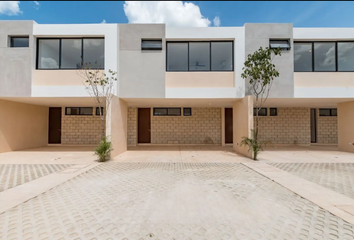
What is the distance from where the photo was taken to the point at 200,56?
8273 mm

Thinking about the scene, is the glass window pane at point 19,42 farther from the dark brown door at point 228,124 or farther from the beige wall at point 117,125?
the dark brown door at point 228,124

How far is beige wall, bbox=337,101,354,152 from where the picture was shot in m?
8.90

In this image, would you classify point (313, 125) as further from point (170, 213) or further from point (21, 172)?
point (21, 172)

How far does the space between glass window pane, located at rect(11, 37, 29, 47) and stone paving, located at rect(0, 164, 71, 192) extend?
18.2ft

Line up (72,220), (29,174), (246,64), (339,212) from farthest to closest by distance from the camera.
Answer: (246,64), (29,174), (339,212), (72,220)

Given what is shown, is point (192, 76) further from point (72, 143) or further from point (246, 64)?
point (72, 143)

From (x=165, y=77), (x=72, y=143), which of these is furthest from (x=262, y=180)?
(x=72, y=143)

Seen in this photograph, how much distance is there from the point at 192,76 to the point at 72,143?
917 centimetres

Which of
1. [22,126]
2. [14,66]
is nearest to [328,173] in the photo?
[14,66]

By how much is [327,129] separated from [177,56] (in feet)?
38.6

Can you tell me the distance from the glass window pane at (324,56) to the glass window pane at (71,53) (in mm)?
11408

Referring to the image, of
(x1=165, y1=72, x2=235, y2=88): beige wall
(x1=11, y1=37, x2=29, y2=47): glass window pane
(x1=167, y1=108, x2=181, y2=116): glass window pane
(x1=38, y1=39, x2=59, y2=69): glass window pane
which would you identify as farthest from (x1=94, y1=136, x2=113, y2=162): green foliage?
(x1=11, y1=37, x2=29, y2=47): glass window pane

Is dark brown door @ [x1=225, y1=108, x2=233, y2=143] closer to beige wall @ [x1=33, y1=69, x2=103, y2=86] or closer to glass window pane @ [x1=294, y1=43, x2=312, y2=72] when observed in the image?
glass window pane @ [x1=294, y1=43, x2=312, y2=72]

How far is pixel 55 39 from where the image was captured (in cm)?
807
